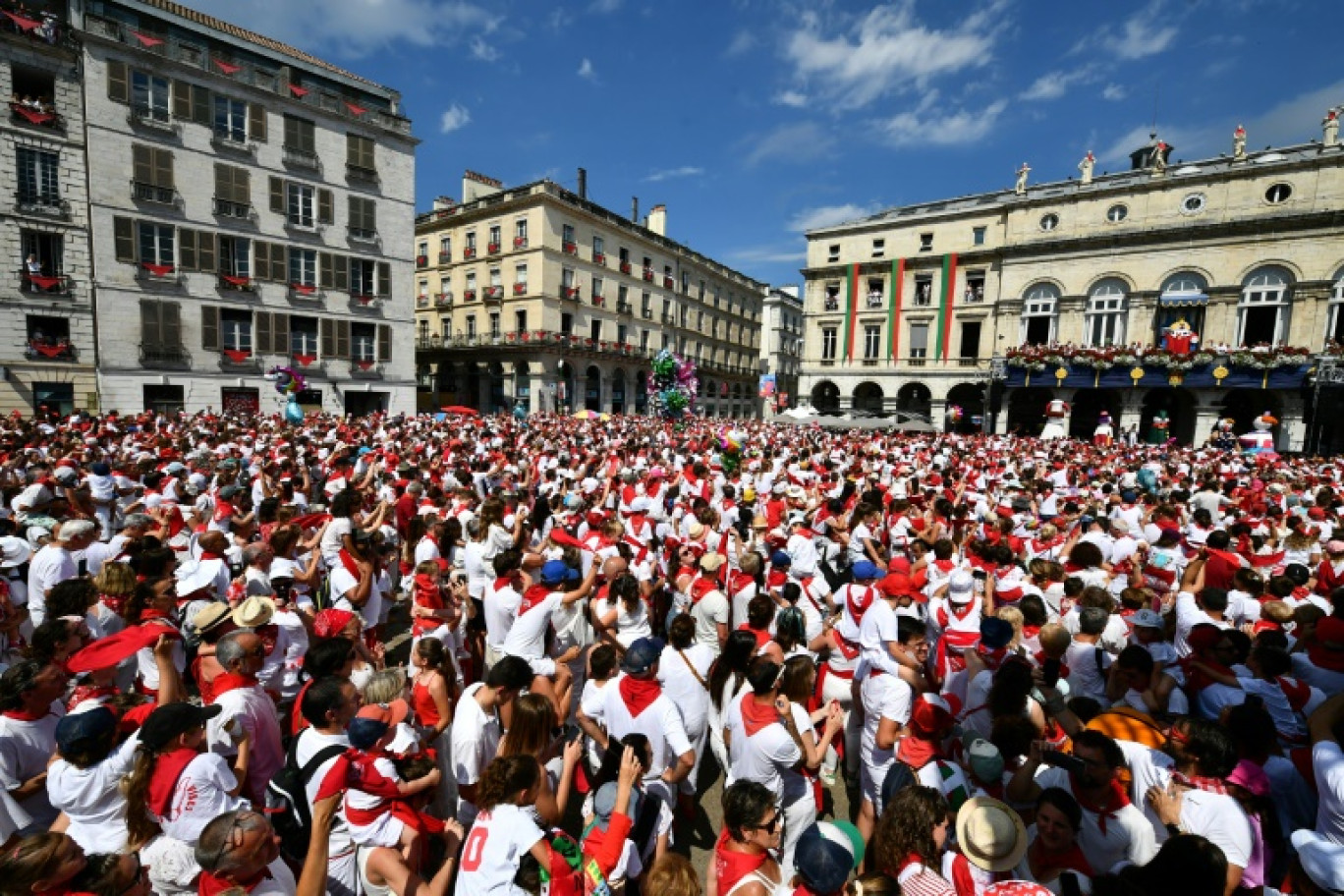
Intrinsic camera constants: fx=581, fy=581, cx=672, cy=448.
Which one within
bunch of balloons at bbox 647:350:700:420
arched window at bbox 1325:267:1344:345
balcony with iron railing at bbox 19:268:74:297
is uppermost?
arched window at bbox 1325:267:1344:345

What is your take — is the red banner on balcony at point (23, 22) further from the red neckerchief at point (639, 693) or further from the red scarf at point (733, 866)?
the red scarf at point (733, 866)

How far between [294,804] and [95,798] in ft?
2.74

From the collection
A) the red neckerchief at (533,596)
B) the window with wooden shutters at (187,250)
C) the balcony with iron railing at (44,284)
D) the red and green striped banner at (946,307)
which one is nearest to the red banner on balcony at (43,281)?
the balcony with iron railing at (44,284)

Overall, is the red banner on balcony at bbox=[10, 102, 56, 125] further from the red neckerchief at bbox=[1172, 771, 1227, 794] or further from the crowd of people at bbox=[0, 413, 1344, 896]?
the red neckerchief at bbox=[1172, 771, 1227, 794]

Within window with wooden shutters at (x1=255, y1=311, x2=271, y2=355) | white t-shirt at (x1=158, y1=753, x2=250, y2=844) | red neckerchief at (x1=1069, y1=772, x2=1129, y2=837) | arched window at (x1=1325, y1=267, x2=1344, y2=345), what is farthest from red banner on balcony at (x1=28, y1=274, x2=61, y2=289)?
arched window at (x1=1325, y1=267, x2=1344, y2=345)

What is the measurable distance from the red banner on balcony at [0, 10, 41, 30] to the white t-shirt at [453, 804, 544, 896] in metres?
33.8

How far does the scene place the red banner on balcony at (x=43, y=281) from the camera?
2177 cm

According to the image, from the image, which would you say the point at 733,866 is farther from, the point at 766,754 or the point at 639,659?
the point at 639,659

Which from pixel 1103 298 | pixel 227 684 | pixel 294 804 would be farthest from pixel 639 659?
pixel 1103 298

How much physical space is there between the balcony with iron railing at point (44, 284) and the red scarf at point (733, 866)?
3180cm

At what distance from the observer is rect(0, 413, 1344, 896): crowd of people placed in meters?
2.38

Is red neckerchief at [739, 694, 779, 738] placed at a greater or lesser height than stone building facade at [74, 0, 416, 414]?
Answer: lesser

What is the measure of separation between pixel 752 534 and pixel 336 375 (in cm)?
2705

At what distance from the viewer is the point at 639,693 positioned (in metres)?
3.42
